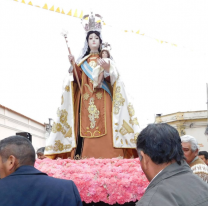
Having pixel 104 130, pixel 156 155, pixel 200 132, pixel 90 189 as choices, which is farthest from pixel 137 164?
pixel 200 132

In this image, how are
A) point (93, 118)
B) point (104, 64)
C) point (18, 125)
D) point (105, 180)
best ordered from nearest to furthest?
point (105, 180), point (104, 64), point (93, 118), point (18, 125)

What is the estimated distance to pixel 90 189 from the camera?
3.09m

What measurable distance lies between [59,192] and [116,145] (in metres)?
2.90

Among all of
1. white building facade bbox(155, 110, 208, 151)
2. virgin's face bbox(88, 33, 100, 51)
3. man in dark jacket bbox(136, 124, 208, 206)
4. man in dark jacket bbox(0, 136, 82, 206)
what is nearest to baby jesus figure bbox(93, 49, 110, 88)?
virgin's face bbox(88, 33, 100, 51)

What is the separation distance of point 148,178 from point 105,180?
174 centimetres

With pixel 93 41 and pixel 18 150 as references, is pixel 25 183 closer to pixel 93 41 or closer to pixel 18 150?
pixel 18 150

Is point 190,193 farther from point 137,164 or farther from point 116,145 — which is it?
point 116,145

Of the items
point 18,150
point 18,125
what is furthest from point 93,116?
point 18,125

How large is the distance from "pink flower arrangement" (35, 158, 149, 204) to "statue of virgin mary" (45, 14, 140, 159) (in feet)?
3.55

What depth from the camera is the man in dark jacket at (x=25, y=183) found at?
168 cm

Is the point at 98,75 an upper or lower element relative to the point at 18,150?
upper

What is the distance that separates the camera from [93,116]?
4.82 m

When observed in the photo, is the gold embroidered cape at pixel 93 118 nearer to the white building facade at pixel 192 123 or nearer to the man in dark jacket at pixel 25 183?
the man in dark jacket at pixel 25 183

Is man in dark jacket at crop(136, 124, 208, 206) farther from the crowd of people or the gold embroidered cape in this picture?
the gold embroidered cape
